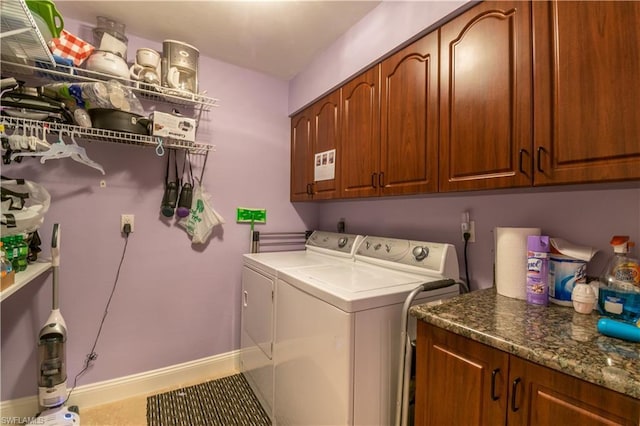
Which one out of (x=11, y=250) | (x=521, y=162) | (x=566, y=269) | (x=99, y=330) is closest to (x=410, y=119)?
(x=521, y=162)

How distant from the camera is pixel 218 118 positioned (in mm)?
2285

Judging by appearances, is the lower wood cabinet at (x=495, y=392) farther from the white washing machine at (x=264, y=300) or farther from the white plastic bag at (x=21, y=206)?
the white plastic bag at (x=21, y=206)

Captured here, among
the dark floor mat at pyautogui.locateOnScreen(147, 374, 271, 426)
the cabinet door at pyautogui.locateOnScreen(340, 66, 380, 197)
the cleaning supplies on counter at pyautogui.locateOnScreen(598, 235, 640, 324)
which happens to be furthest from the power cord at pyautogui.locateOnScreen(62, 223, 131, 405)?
the cleaning supplies on counter at pyautogui.locateOnScreen(598, 235, 640, 324)

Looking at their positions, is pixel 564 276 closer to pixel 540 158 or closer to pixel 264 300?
pixel 540 158

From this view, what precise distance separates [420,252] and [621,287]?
75cm

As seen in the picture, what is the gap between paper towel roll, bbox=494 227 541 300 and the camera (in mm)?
1246

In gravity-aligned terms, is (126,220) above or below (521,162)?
below

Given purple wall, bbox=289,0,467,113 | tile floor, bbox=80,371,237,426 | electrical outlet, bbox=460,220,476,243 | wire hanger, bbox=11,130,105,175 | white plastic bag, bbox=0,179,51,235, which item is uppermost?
purple wall, bbox=289,0,467,113

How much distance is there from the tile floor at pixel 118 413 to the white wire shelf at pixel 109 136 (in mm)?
1708

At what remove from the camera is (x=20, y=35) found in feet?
4.19

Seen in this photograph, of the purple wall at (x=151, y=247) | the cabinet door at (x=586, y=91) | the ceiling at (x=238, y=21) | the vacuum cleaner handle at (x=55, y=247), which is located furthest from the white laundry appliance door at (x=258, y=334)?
the ceiling at (x=238, y=21)

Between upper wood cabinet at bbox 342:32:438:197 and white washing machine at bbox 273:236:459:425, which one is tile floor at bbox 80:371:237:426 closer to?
white washing machine at bbox 273:236:459:425

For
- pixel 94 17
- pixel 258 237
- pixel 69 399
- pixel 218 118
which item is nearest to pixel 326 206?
pixel 258 237

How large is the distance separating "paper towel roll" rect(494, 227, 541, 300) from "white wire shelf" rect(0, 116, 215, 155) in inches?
75.5
